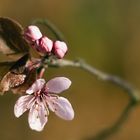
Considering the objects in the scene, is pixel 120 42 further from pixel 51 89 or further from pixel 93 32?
pixel 51 89

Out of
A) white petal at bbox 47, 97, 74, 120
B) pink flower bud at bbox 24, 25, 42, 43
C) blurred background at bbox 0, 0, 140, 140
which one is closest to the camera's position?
pink flower bud at bbox 24, 25, 42, 43

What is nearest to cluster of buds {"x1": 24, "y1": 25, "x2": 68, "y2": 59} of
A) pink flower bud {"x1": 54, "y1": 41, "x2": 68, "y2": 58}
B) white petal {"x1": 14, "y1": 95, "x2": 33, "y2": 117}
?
pink flower bud {"x1": 54, "y1": 41, "x2": 68, "y2": 58}

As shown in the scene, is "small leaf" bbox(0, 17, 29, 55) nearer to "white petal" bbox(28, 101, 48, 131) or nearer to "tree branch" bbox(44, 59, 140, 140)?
"tree branch" bbox(44, 59, 140, 140)

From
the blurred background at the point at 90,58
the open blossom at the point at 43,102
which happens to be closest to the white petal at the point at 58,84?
the open blossom at the point at 43,102

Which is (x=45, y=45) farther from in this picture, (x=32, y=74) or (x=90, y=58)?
(x=90, y=58)

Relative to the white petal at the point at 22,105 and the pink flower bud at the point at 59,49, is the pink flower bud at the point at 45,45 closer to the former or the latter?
the pink flower bud at the point at 59,49

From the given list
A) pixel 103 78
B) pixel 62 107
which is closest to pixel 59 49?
pixel 62 107

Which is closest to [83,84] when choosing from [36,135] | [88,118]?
[88,118]
